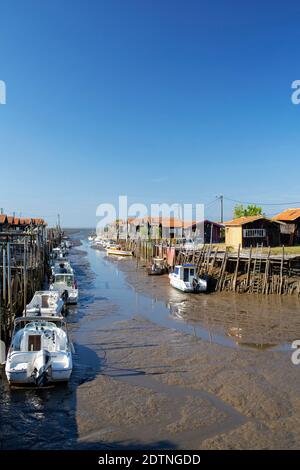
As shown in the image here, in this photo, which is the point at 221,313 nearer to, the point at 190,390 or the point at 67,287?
the point at 67,287

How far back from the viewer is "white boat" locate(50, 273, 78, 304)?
28372 mm

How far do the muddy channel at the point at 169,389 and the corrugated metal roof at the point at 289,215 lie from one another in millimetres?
24913

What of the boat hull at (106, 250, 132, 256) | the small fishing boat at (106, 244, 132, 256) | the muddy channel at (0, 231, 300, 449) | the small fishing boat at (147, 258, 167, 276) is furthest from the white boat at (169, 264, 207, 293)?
the small fishing boat at (106, 244, 132, 256)

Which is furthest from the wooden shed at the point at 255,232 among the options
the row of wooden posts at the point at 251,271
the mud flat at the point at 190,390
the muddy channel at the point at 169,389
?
the mud flat at the point at 190,390

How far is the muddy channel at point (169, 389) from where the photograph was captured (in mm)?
10805

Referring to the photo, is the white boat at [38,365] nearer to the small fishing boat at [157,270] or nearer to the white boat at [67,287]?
the white boat at [67,287]

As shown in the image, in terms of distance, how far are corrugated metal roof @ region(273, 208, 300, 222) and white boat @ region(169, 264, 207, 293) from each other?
61.7 feet

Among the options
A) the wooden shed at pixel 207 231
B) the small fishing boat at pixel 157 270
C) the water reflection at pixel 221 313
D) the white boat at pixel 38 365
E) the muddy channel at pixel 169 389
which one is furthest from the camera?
the wooden shed at pixel 207 231

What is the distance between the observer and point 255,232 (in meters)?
46.8

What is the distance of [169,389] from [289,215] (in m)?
40.5

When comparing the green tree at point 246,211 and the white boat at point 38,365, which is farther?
the green tree at point 246,211

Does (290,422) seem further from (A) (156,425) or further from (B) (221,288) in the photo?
(B) (221,288)

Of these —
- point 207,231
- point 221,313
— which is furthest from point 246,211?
point 221,313
